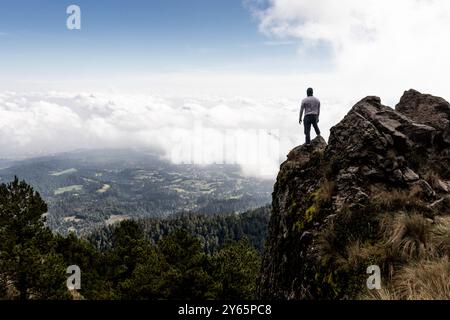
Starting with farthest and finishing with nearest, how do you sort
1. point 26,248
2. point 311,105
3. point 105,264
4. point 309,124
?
1. point 105,264
2. point 26,248
3. point 309,124
4. point 311,105

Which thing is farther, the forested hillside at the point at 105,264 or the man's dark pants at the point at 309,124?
the forested hillside at the point at 105,264

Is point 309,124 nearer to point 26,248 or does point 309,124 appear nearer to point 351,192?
point 351,192

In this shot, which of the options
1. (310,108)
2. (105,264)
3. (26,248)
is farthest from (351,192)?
(105,264)

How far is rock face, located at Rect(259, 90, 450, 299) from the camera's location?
11.3 meters

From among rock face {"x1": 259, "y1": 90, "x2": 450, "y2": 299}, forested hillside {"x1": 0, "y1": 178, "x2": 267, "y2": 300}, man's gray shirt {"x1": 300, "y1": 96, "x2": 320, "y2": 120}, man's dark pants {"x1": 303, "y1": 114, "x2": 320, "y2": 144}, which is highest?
man's gray shirt {"x1": 300, "y1": 96, "x2": 320, "y2": 120}

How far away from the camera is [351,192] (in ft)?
43.9

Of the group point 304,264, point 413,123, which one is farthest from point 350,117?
point 304,264

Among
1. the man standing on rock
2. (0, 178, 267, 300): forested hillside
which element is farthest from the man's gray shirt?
Answer: (0, 178, 267, 300): forested hillside

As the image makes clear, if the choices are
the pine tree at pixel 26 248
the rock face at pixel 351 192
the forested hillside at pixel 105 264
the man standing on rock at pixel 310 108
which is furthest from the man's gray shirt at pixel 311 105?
the pine tree at pixel 26 248

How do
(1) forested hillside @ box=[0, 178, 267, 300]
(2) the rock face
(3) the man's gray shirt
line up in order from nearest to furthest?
(2) the rock face
(3) the man's gray shirt
(1) forested hillside @ box=[0, 178, 267, 300]

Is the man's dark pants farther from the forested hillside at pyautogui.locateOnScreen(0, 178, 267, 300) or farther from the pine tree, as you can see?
the pine tree

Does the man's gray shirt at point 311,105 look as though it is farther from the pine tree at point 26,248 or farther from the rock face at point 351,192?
the pine tree at point 26,248

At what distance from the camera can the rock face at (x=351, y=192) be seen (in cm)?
1134

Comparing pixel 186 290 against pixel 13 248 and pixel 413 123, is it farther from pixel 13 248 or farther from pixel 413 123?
pixel 413 123
